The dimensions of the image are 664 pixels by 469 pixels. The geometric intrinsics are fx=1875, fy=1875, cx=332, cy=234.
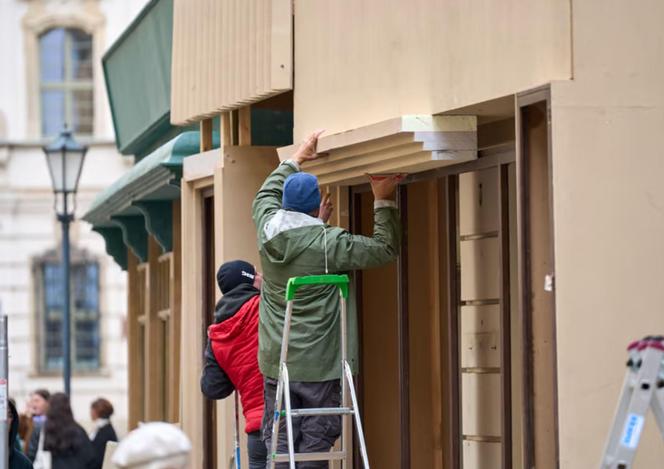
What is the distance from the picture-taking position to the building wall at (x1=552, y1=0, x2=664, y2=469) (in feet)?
27.6

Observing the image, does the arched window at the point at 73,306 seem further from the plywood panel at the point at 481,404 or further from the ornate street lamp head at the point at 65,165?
the plywood panel at the point at 481,404

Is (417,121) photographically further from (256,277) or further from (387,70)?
(256,277)

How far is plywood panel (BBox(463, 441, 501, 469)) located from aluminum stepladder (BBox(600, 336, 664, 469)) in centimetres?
396

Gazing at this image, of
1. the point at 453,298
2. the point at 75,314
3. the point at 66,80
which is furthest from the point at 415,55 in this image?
the point at 66,80

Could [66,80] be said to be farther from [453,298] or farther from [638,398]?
[638,398]

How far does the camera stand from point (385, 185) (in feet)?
33.5

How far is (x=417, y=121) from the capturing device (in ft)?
32.3

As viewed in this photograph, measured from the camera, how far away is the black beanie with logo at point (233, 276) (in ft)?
35.8

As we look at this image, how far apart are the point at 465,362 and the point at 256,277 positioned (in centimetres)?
135

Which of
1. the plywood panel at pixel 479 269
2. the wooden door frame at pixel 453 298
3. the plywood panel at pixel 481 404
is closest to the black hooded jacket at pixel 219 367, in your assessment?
the wooden door frame at pixel 453 298

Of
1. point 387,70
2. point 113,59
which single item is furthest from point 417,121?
point 113,59

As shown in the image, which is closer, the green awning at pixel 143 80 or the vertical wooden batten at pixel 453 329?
the vertical wooden batten at pixel 453 329

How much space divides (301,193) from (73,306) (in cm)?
3163

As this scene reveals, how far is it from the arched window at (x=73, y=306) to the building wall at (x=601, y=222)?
32358mm
